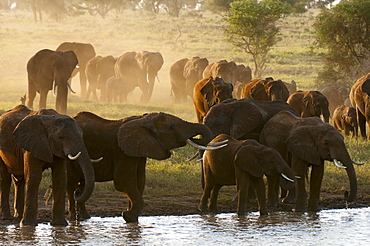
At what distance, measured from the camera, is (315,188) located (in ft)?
36.6

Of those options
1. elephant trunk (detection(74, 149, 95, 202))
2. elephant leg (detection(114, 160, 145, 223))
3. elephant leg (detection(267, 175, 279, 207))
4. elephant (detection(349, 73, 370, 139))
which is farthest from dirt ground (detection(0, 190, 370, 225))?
elephant (detection(349, 73, 370, 139))

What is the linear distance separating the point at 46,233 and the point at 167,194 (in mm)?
3760

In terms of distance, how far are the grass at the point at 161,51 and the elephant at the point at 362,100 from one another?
4.54 feet

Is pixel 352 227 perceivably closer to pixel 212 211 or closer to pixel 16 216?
pixel 212 211

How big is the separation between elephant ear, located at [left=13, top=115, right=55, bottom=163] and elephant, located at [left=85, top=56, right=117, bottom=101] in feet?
79.1

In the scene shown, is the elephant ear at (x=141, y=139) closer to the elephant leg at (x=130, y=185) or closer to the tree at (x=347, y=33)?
the elephant leg at (x=130, y=185)

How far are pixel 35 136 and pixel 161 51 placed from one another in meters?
45.9

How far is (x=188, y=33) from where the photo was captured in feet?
215

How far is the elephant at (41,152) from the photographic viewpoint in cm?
876

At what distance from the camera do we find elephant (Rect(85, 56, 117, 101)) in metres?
33.7

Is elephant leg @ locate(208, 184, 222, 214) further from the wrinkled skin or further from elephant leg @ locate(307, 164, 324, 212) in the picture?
the wrinkled skin

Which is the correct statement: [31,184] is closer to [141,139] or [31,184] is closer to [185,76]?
[141,139]

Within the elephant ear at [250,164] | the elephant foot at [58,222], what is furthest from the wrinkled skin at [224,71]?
the elephant foot at [58,222]

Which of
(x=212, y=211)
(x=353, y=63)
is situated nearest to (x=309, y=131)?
(x=212, y=211)
